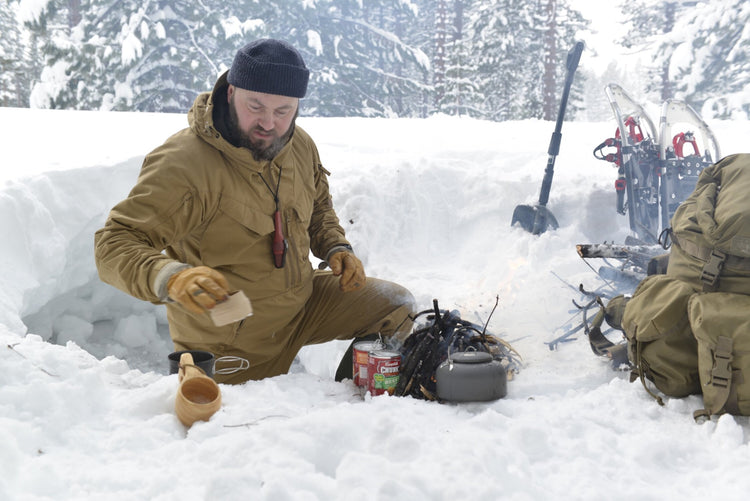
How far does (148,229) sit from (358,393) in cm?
134

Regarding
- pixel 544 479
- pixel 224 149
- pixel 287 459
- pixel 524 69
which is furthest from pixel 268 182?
pixel 524 69

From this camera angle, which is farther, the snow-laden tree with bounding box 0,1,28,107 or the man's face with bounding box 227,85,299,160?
the snow-laden tree with bounding box 0,1,28,107

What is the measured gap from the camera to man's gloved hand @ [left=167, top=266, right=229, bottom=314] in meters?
2.14

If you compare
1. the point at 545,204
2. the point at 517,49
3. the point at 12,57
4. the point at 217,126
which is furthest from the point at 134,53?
the point at 217,126

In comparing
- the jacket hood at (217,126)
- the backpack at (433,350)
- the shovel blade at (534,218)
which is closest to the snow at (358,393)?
the shovel blade at (534,218)

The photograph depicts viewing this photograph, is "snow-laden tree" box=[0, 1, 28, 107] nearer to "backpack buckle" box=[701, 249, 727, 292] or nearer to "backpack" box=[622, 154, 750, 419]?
"backpack" box=[622, 154, 750, 419]

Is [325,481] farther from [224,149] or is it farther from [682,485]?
[224,149]

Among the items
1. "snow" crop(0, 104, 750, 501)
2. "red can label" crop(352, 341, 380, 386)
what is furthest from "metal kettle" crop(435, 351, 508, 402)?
"red can label" crop(352, 341, 380, 386)

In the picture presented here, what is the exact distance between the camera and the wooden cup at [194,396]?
79.1 inches

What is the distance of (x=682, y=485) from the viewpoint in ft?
5.80

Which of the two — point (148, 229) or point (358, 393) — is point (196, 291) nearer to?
point (148, 229)

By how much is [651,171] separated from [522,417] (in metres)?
3.72

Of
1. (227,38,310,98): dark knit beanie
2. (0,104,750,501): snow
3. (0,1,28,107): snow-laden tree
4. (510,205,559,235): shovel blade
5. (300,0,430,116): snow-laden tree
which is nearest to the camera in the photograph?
(0,104,750,501): snow

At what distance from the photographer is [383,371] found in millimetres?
2826
